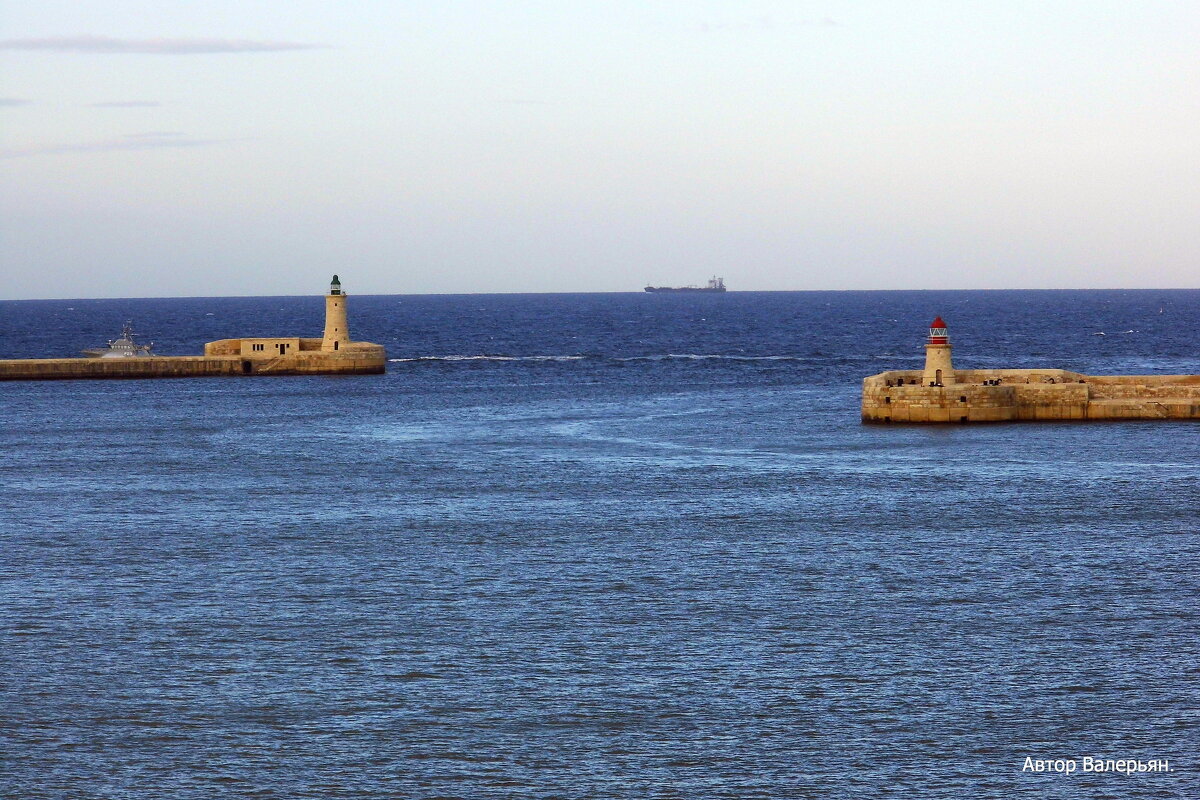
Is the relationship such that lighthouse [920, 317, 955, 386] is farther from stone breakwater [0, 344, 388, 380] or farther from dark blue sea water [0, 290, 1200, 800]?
stone breakwater [0, 344, 388, 380]

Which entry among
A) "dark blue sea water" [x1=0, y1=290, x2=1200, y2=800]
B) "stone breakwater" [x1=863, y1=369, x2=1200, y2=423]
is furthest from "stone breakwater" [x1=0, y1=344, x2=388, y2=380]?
"stone breakwater" [x1=863, y1=369, x2=1200, y2=423]

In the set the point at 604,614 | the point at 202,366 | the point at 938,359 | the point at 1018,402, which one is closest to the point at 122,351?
the point at 202,366

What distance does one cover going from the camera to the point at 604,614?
32.7 m

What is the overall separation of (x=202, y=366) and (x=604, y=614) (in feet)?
273

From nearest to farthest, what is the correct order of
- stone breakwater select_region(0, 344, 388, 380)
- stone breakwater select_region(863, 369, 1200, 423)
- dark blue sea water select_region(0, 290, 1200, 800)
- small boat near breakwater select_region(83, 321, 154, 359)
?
1. dark blue sea water select_region(0, 290, 1200, 800)
2. stone breakwater select_region(863, 369, 1200, 423)
3. stone breakwater select_region(0, 344, 388, 380)
4. small boat near breakwater select_region(83, 321, 154, 359)

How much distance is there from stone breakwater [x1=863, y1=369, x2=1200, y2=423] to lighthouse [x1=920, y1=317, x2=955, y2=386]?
31 cm

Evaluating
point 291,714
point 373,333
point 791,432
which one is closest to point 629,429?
point 791,432

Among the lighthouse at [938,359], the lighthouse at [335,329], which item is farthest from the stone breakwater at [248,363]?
the lighthouse at [938,359]

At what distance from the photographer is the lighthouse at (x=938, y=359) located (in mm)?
66500

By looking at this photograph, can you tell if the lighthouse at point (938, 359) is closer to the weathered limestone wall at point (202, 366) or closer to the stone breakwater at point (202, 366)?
the stone breakwater at point (202, 366)

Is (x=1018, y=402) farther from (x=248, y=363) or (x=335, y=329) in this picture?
(x=248, y=363)

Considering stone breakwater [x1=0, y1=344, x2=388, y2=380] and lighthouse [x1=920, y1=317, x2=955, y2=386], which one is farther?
stone breakwater [x1=0, y1=344, x2=388, y2=380]

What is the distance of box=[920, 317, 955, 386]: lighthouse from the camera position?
66.5 meters

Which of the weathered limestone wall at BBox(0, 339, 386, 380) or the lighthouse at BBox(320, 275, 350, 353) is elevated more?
the lighthouse at BBox(320, 275, 350, 353)
